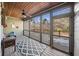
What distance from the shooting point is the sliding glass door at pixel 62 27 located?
1762 mm

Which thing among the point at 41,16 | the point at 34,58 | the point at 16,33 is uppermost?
the point at 41,16

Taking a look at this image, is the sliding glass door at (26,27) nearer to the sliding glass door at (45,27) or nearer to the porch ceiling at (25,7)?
the porch ceiling at (25,7)

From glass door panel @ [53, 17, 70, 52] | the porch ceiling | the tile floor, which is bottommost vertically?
the tile floor

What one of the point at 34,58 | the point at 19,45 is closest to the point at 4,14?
the point at 19,45

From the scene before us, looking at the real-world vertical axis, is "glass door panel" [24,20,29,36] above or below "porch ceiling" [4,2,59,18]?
below

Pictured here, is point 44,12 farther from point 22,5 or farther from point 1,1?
point 1,1

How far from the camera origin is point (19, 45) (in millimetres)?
1911

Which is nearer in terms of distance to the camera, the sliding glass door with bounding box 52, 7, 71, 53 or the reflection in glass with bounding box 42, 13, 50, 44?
the sliding glass door with bounding box 52, 7, 71, 53

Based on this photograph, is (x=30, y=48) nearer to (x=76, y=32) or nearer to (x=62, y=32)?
(x=62, y=32)

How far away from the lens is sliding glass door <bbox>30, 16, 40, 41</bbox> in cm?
191

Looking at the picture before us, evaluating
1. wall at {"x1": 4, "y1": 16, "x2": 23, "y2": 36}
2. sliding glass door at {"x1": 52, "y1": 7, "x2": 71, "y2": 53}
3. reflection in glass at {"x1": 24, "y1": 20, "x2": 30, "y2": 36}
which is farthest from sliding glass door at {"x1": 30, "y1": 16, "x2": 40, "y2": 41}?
sliding glass door at {"x1": 52, "y1": 7, "x2": 71, "y2": 53}

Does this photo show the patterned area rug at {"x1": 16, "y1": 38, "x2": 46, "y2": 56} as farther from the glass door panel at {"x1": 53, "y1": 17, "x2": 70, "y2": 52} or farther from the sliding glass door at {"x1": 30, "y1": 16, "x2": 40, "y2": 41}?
the glass door panel at {"x1": 53, "y1": 17, "x2": 70, "y2": 52}

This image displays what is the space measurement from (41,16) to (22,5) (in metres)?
0.46

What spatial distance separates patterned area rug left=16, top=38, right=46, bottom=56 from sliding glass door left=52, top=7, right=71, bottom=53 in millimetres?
366
